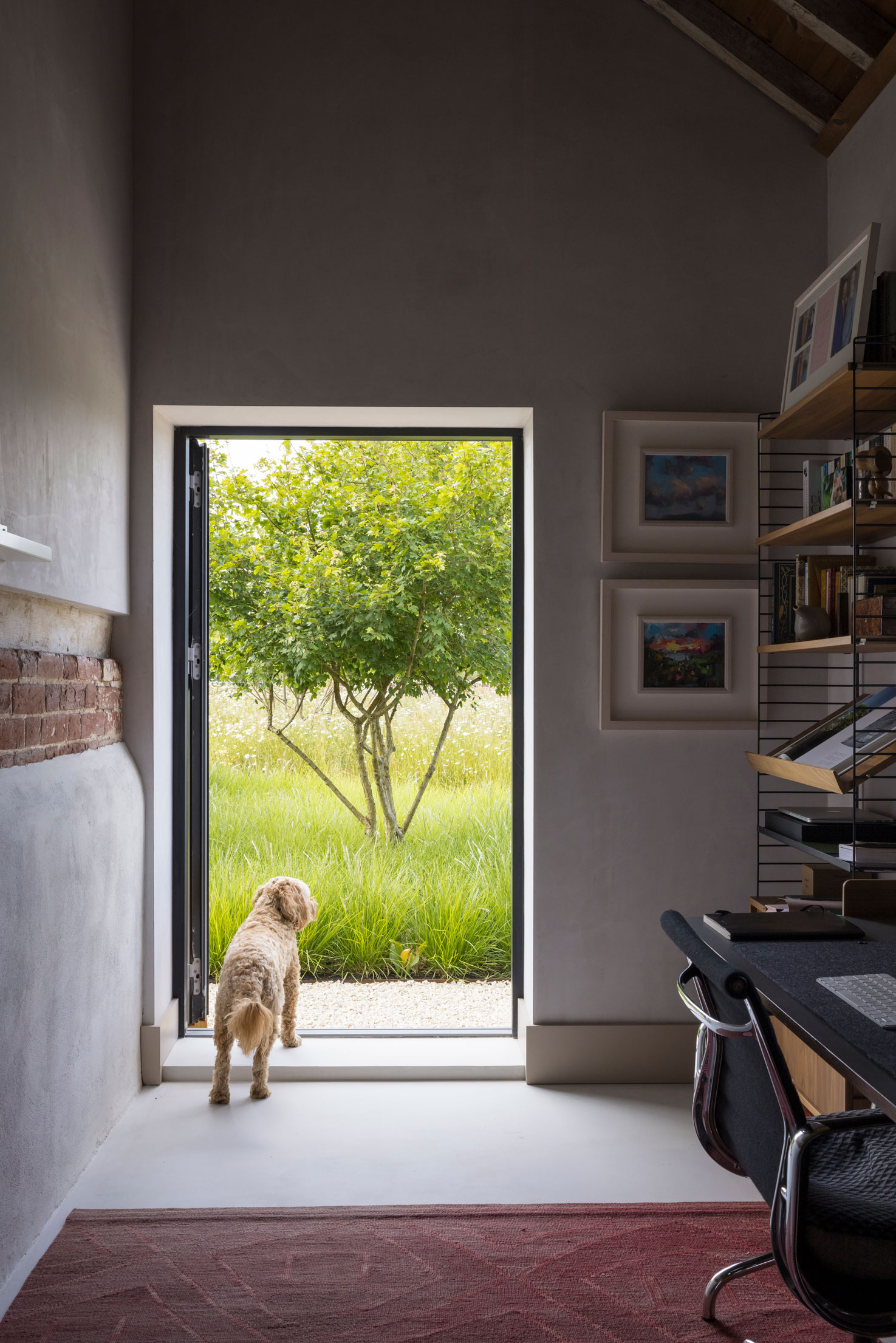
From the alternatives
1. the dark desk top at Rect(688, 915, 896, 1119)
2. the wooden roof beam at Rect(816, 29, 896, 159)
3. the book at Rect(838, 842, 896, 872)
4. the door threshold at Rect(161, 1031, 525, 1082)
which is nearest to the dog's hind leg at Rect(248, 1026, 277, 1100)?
the door threshold at Rect(161, 1031, 525, 1082)

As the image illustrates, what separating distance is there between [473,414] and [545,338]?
12.9 inches

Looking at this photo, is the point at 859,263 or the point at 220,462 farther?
the point at 220,462

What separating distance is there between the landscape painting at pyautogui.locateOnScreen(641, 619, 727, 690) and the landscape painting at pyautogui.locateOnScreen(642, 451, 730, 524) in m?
0.34

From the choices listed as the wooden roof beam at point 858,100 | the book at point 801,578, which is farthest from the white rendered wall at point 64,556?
the wooden roof beam at point 858,100

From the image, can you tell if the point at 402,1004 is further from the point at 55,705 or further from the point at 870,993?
the point at 870,993

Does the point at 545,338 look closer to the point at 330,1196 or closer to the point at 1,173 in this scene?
the point at 1,173

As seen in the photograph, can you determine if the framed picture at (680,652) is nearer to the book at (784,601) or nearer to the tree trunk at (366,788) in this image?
the book at (784,601)

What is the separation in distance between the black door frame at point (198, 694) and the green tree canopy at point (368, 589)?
36 centimetres

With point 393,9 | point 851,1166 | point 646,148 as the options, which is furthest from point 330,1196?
point 393,9

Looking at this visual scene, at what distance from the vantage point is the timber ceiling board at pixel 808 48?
2.64 metres

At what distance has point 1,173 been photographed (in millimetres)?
2014

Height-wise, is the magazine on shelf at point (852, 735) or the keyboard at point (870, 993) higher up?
the magazine on shelf at point (852, 735)

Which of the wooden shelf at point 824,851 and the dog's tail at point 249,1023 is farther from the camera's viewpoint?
the dog's tail at point 249,1023

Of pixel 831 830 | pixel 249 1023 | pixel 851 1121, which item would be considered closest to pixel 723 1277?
pixel 851 1121
